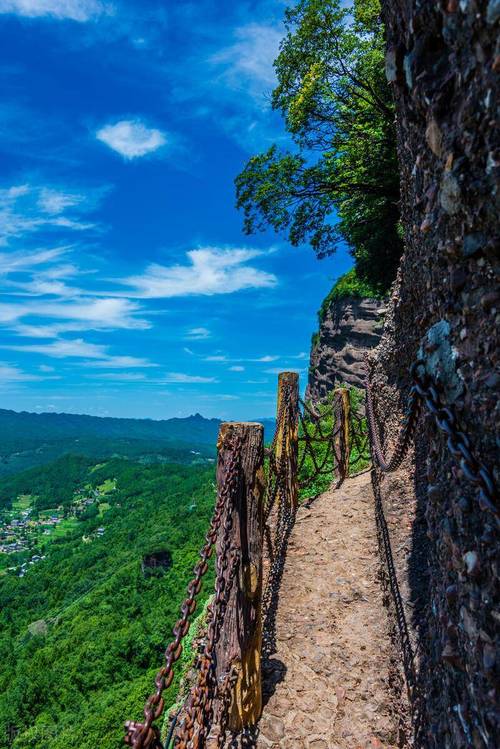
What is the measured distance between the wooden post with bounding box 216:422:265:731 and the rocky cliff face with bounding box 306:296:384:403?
19.8 meters

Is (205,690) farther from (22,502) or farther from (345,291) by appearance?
(22,502)

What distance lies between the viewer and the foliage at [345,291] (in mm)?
22958

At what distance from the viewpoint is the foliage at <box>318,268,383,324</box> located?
23.0 metres

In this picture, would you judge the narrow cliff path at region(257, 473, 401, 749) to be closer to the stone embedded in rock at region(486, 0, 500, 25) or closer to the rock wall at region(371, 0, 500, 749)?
the rock wall at region(371, 0, 500, 749)

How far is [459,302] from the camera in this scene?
5.30 ft

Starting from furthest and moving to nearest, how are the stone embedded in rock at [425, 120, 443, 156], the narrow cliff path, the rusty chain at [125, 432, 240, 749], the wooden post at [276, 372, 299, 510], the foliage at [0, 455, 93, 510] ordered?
the foliage at [0, 455, 93, 510], the wooden post at [276, 372, 299, 510], the narrow cliff path, the stone embedded in rock at [425, 120, 443, 156], the rusty chain at [125, 432, 240, 749]

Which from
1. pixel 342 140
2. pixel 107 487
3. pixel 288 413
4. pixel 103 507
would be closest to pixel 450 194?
pixel 288 413

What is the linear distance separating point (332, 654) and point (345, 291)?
21959 mm

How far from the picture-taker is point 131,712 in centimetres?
1345

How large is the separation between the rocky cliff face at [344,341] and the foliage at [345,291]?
25 cm

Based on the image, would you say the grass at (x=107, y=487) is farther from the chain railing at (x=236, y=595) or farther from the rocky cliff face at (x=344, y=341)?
the chain railing at (x=236, y=595)

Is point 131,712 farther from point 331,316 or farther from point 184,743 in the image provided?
point 331,316

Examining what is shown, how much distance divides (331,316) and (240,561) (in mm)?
23289

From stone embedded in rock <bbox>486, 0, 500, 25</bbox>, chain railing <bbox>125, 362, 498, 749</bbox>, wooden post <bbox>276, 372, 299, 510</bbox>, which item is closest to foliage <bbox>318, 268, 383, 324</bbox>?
→ wooden post <bbox>276, 372, 299, 510</bbox>
